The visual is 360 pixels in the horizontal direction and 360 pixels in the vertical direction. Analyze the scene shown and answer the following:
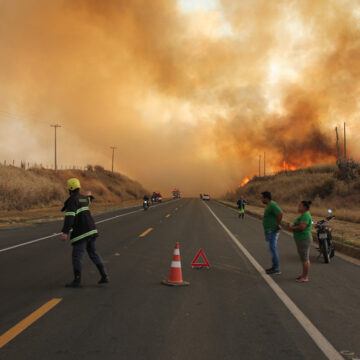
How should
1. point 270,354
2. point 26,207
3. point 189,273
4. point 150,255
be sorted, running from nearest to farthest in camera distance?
point 270,354 < point 189,273 < point 150,255 < point 26,207

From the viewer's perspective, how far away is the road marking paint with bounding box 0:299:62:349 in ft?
14.7

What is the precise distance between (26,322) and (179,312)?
6.66 ft

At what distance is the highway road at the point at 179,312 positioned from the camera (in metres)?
4.23

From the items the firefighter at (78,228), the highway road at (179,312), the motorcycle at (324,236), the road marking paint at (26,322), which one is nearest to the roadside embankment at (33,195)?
the highway road at (179,312)

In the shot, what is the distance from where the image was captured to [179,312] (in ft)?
18.4

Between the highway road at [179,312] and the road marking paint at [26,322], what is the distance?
0.01 m

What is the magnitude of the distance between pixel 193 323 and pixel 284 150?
3157 inches

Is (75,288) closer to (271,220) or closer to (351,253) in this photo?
(271,220)

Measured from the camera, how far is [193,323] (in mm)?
5125

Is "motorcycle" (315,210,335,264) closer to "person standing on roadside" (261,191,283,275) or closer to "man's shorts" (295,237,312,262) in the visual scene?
"person standing on roadside" (261,191,283,275)

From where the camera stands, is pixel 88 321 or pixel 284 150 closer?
pixel 88 321

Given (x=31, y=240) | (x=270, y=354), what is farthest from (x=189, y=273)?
(x=31, y=240)

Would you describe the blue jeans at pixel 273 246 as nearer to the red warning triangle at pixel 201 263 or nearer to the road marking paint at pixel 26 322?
the red warning triangle at pixel 201 263

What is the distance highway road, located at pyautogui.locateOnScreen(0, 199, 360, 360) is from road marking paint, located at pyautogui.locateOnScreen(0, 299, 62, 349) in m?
0.01
